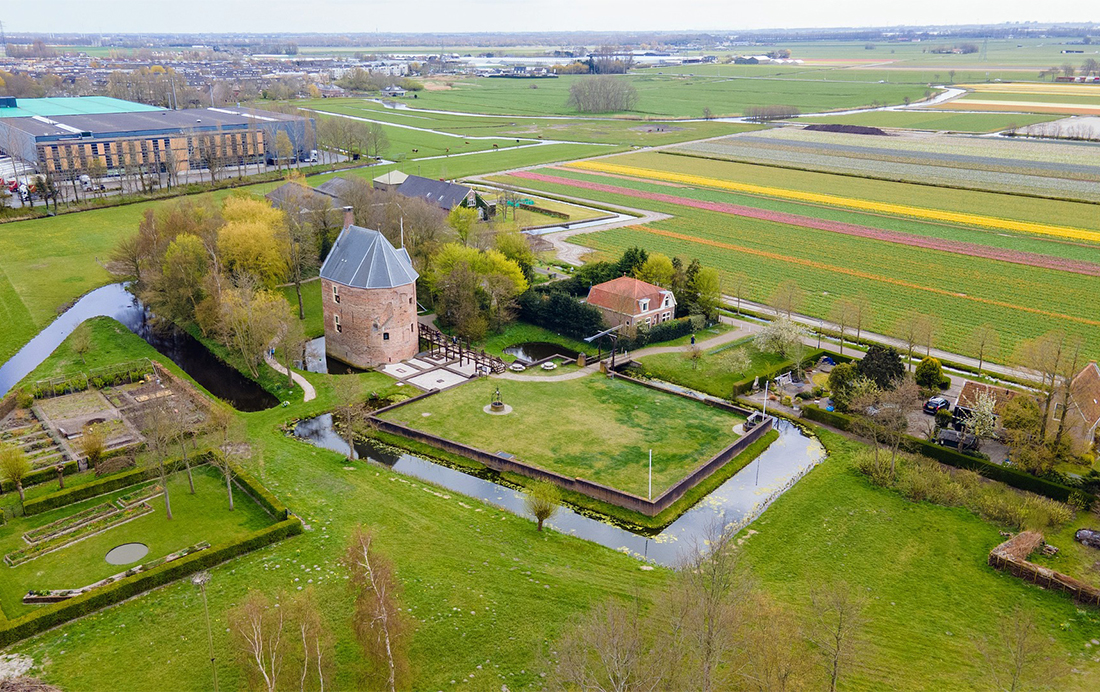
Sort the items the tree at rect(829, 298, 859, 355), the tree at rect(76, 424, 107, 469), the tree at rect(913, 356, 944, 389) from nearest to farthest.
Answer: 1. the tree at rect(76, 424, 107, 469)
2. the tree at rect(913, 356, 944, 389)
3. the tree at rect(829, 298, 859, 355)

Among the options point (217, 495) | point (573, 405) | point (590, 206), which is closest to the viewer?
point (217, 495)

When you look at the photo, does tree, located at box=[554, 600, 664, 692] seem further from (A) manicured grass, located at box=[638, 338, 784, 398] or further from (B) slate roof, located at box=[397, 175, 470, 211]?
(B) slate roof, located at box=[397, 175, 470, 211]

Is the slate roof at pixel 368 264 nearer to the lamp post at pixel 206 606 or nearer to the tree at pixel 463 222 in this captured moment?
the tree at pixel 463 222

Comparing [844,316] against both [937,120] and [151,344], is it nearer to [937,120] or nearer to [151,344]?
[151,344]

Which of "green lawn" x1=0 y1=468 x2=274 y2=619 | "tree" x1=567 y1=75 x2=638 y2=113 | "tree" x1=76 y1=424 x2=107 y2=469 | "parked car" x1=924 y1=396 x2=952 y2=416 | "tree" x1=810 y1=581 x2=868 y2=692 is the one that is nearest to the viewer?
"tree" x1=810 y1=581 x2=868 y2=692

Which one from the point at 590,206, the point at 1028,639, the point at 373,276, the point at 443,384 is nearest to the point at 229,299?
the point at 373,276

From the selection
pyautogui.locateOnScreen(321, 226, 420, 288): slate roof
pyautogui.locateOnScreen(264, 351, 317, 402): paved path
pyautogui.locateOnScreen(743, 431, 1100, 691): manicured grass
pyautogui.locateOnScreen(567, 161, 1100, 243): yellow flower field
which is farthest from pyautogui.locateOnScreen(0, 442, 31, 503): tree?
pyautogui.locateOnScreen(567, 161, 1100, 243): yellow flower field

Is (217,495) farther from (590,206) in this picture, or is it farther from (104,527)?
(590,206)
